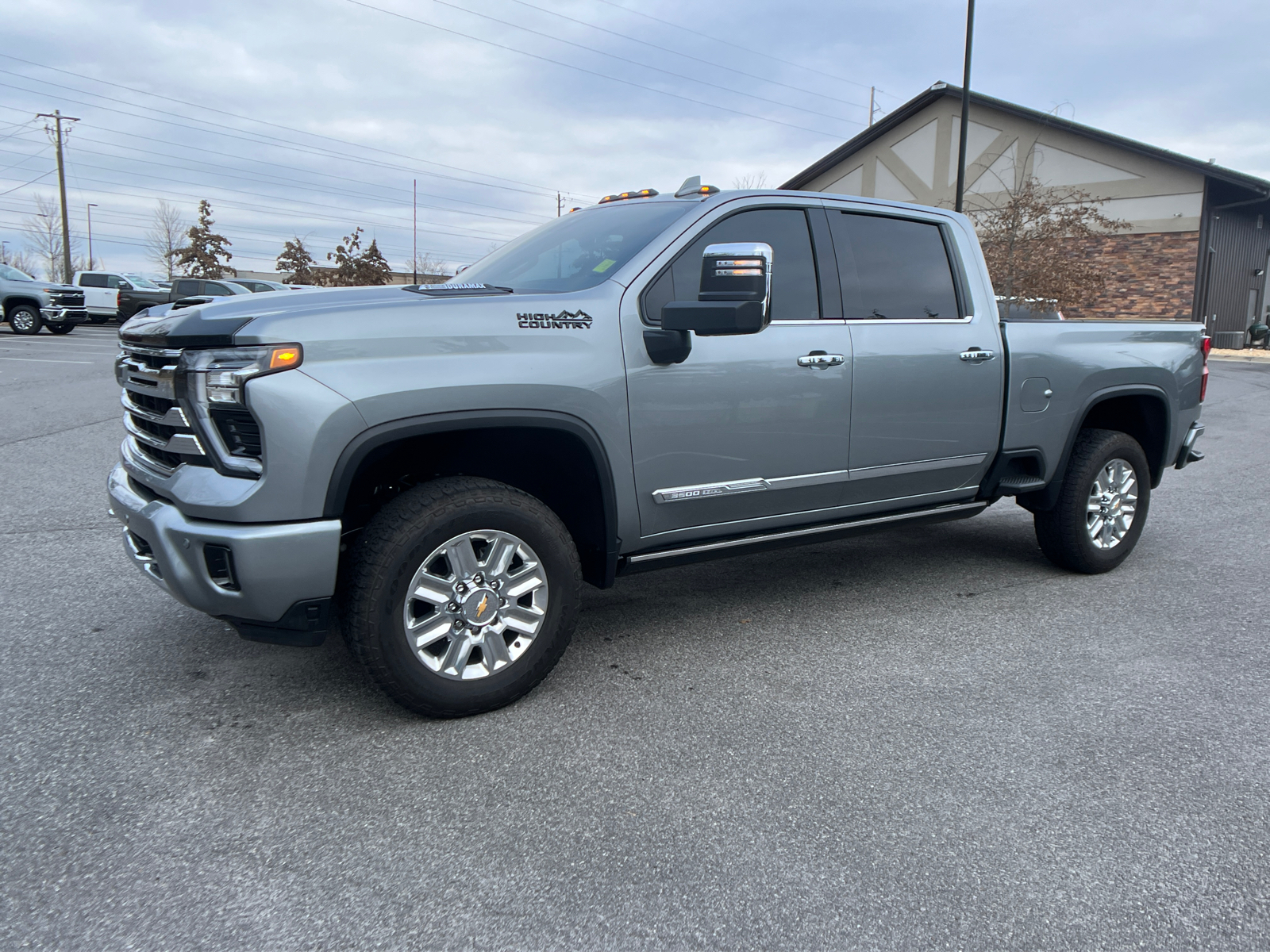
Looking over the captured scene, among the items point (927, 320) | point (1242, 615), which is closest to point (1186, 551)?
point (1242, 615)

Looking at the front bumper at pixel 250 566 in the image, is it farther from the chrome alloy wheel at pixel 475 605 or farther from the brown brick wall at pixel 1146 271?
the brown brick wall at pixel 1146 271

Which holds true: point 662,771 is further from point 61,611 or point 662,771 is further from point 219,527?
point 61,611

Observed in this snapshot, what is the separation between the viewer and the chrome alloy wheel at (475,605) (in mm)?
3186

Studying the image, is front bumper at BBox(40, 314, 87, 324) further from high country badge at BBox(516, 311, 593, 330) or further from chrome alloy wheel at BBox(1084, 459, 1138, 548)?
chrome alloy wheel at BBox(1084, 459, 1138, 548)

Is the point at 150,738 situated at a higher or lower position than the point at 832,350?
lower

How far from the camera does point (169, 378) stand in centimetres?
306

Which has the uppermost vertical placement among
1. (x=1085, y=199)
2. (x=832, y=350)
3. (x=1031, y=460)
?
(x=1085, y=199)

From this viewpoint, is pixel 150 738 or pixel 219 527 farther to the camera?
pixel 150 738

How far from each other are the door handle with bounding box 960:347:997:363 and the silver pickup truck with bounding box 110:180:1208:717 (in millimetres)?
14

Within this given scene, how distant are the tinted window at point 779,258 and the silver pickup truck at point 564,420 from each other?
0.04 ft

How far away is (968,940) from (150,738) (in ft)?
8.61

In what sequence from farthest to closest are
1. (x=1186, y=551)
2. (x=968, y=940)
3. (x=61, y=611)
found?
(x=1186, y=551) < (x=61, y=611) < (x=968, y=940)

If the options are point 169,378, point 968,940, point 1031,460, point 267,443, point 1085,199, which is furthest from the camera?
point 1085,199

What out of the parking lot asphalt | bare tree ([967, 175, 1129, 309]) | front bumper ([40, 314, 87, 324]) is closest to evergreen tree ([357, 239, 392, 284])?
front bumper ([40, 314, 87, 324])
